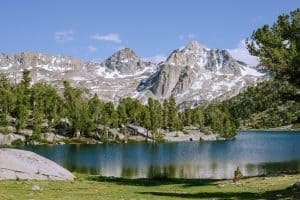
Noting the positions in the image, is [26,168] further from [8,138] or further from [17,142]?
[8,138]

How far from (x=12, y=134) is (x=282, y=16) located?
15493 centimetres

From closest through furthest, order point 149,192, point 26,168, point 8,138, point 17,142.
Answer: point 149,192
point 26,168
point 17,142
point 8,138

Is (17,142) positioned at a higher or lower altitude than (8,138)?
lower

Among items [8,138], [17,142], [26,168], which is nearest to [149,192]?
[26,168]

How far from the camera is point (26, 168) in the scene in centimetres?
5316

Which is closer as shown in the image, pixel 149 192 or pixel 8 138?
pixel 149 192

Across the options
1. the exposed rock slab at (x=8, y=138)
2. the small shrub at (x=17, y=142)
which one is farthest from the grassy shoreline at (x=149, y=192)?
the exposed rock slab at (x=8, y=138)

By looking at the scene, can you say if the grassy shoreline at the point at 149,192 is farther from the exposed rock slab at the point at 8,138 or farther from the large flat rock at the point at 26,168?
the exposed rock slab at the point at 8,138

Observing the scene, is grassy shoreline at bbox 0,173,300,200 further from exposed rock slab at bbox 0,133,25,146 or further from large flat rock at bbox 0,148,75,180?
exposed rock slab at bbox 0,133,25,146

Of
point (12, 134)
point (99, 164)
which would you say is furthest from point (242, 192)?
point (12, 134)

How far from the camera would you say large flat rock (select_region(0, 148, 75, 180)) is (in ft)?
168

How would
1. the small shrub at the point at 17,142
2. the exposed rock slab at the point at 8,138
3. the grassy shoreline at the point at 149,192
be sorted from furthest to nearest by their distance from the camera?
the exposed rock slab at the point at 8,138
the small shrub at the point at 17,142
the grassy shoreline at the point at 149,192

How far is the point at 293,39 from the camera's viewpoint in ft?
181

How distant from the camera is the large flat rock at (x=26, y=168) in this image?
51.2 meters
